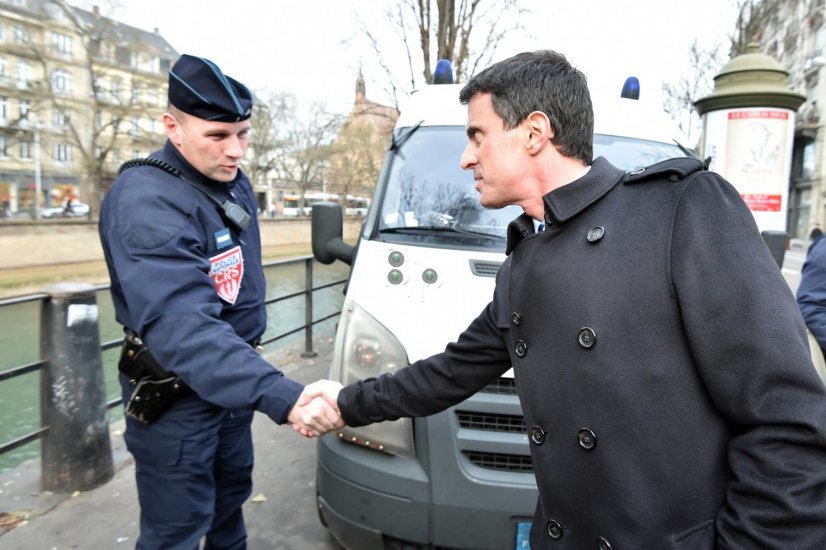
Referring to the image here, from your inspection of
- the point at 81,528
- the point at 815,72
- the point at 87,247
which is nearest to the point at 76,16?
the point at 87,247

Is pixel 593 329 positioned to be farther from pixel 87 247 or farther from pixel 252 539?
pixel 87 247

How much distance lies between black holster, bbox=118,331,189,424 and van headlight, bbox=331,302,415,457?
727mm

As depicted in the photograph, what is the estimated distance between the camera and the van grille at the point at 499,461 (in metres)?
2.51

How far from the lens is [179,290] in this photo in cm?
199

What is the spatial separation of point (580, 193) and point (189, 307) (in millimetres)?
1317

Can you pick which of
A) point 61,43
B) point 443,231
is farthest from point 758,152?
point 61,43

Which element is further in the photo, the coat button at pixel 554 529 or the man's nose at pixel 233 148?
the man's nose at pixel 233 148

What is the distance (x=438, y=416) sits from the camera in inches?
98.6

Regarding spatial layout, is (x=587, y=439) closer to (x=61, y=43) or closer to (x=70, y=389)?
(x=70, y=389)

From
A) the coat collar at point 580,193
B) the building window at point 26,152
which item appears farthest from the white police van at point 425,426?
the building window at point 26,152

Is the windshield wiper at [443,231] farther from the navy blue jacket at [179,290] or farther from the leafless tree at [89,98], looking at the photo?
the leafless tree at [89,98]

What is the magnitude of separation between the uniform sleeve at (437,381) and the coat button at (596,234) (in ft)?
1.54

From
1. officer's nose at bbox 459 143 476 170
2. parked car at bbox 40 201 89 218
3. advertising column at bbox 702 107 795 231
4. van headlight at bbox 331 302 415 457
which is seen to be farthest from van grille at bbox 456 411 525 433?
parked car at bbox 40 201 89 218

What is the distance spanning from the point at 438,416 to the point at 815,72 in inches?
1853
